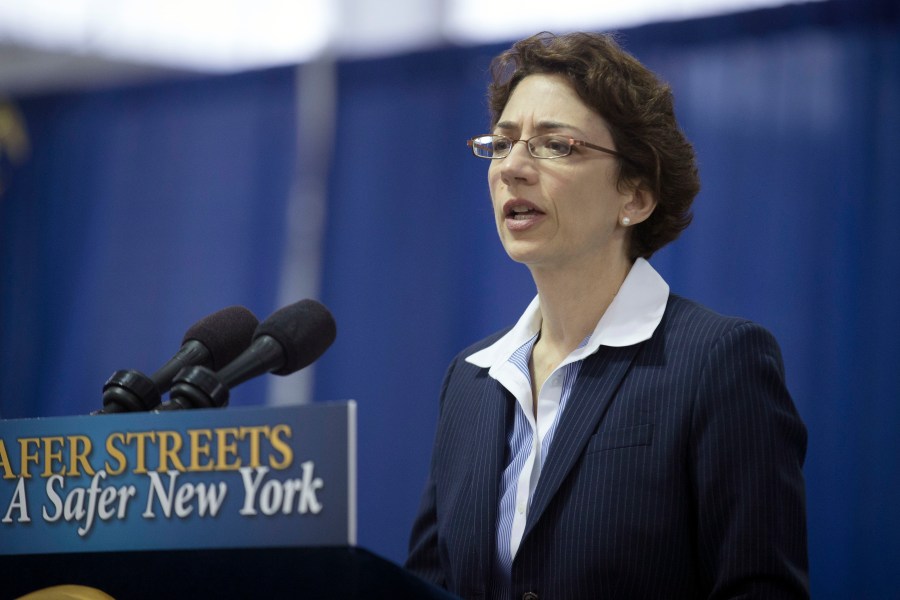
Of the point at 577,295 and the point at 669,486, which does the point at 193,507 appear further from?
the point at 577,295

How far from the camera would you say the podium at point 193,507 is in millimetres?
929

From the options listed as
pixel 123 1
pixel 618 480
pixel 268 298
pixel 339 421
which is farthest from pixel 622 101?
pixel 123 1

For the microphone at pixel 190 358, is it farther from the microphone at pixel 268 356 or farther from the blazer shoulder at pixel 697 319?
the blazer shoulder at pixel 697 319

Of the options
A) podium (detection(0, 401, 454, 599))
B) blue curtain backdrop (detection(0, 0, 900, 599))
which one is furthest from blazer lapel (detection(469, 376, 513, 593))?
blue curtain backdrop (detection(0, 0, 900, 599))

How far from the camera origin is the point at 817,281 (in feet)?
9.62

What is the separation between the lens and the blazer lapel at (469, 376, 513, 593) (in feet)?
5.11

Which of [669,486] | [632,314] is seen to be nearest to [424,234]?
[632,314]

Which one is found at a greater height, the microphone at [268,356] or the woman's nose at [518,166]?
Answer: the woman's nose at [518,166]

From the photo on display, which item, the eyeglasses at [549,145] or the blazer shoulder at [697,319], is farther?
the eyeglasses at [549,145]

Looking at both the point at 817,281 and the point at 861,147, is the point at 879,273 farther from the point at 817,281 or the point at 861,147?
the point at 861,147

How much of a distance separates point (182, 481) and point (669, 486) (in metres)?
0.76

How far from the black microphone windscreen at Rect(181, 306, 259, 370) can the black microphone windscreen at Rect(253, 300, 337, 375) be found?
0.20 feet

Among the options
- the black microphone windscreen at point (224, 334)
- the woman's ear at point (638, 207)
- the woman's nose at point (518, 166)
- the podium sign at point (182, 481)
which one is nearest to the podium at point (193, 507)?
the podium sign at point (182, 481)

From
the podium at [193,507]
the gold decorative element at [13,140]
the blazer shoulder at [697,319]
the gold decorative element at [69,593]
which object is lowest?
the gold decorative element at [69,593]
